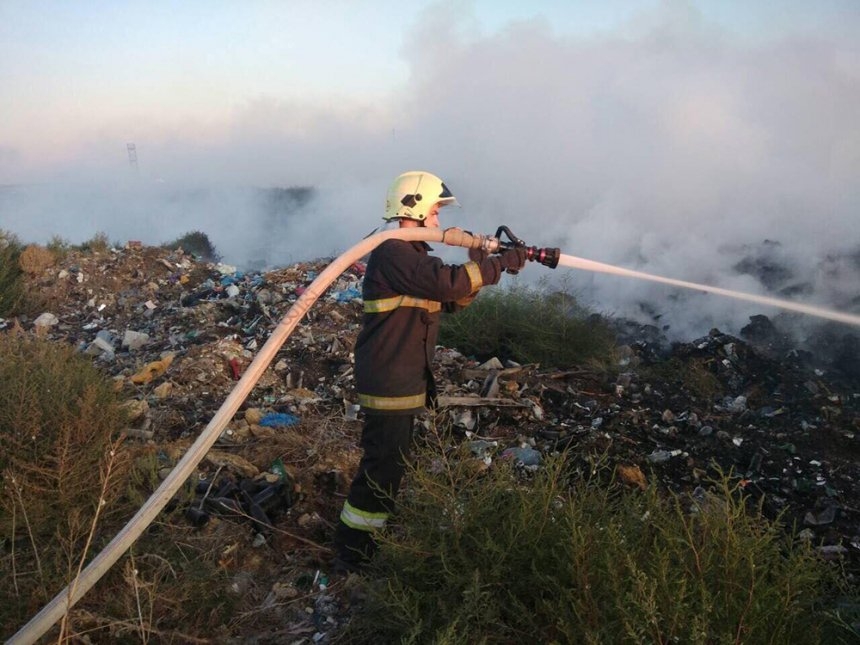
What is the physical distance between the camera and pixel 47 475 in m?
3.25

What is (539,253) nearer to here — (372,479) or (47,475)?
(372,479)

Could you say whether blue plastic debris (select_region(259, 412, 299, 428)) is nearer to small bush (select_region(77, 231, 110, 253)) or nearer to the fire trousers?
the fire trousers

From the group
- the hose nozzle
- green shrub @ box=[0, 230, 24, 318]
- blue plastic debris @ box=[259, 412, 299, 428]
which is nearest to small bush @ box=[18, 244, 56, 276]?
green shrub @ box=[0, 230, 24, 318]

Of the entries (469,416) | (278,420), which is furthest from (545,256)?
(278,420)

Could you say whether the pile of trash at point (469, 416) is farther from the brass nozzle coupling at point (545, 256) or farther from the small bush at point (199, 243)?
the small bush at point (199, 243)

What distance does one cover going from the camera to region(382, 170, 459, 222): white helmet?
11.1 ft

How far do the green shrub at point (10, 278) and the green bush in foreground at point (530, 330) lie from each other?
6907mm

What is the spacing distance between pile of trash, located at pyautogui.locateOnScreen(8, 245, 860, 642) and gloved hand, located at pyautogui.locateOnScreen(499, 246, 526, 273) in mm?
896

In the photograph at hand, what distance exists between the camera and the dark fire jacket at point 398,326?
3182 mm

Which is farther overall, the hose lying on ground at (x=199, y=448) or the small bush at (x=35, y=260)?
the small bush at (x=35, y=260)

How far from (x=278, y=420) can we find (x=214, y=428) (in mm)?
2159

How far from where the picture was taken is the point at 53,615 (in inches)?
94.4

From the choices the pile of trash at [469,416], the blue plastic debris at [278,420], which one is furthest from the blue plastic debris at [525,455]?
the blue plastic debris at [278,420]

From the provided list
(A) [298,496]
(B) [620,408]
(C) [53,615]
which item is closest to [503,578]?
(C) [53,615]
